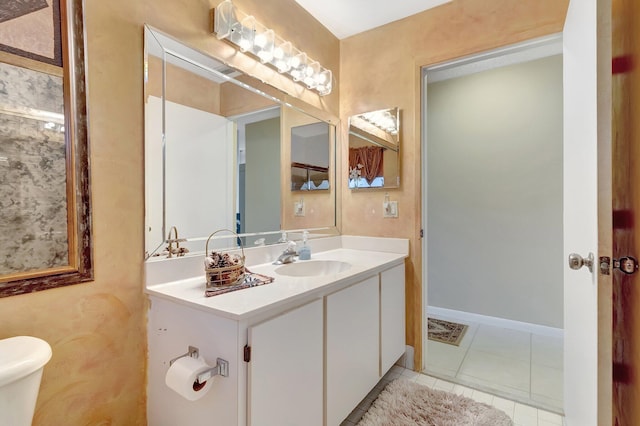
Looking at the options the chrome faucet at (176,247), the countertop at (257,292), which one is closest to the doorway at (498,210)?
the countertop at (257,292)

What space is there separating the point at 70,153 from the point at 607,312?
1.66m

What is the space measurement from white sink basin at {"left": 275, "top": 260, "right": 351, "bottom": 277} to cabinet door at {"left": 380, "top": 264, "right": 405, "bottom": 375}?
263 mm

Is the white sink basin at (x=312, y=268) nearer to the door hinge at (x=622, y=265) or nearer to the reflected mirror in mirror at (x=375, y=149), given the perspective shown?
the reflected mirror in mirror at (x=375, y=149)

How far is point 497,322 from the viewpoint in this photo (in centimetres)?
273

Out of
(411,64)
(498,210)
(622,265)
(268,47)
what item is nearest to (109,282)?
(268,47)

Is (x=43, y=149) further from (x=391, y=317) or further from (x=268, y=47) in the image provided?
(x=391, y=317)

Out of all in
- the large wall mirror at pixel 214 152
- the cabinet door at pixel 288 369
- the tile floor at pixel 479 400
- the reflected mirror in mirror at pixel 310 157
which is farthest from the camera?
the reflected mirror in mirror at pixel 310 157

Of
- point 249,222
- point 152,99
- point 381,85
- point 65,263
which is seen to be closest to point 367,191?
point 381,85

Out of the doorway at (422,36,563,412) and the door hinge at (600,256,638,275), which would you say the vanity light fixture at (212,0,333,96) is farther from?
the door hinge at (600,256,638,275)

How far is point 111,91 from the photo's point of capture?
1.08 m

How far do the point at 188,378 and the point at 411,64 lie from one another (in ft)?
7.07

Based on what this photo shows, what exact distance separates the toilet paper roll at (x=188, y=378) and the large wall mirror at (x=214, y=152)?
47cm

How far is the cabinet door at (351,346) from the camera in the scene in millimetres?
1288

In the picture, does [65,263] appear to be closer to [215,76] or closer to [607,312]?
[215,76]
